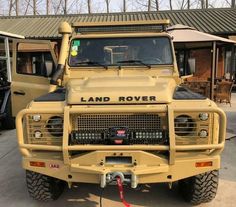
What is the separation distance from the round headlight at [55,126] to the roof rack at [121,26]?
6.52 ft

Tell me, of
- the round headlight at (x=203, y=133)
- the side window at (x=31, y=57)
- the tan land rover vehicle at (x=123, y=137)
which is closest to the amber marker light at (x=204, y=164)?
the tan land rover vehicle at (x=123, y=137)

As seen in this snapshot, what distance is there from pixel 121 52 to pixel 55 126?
1.71m

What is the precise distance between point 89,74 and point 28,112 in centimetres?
145

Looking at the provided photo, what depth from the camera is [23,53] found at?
7.38 meters

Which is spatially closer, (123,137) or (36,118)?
(123,137)

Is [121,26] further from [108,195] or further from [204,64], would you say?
[204,64]

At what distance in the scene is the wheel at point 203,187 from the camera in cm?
412

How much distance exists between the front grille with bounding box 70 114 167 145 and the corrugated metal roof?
14154mm

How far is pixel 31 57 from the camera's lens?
7.56 m

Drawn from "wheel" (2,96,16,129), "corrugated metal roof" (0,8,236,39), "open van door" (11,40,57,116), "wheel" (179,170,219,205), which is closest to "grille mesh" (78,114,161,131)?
"wheel" (179,170,219,205)

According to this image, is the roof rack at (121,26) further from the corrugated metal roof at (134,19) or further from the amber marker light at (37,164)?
the corrugated metal roof at (134,19)

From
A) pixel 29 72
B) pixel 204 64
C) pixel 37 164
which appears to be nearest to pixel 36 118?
pixel 37 164

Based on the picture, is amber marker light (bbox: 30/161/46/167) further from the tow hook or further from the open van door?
the open van door

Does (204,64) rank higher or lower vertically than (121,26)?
lower
